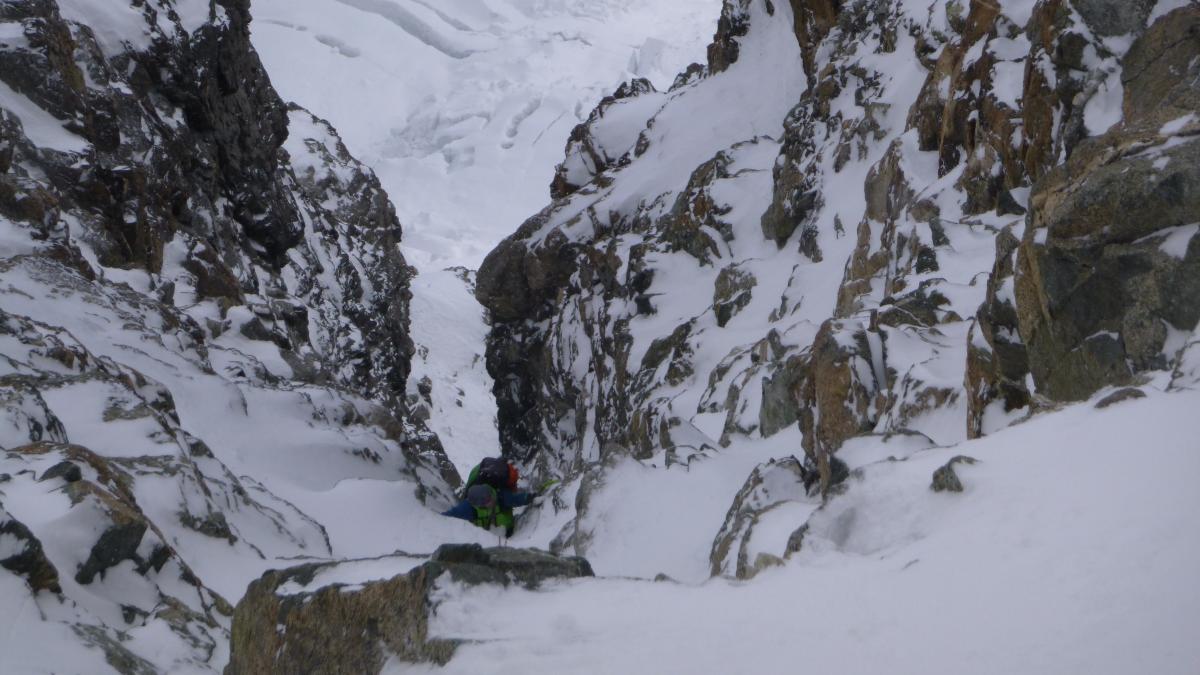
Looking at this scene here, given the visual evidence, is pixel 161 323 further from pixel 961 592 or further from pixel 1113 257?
pixel 961 592

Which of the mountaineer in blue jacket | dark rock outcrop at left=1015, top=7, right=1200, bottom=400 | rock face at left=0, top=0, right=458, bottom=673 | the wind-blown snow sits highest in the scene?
dark rock outcrop at left=1015, top=7, right=1200, bottom=400

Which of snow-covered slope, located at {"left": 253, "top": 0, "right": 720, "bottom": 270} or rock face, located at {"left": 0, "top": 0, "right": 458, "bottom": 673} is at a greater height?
snow-covered slope, located at {"left": 253, "top": 0, "right": 720, "bottom": 270}

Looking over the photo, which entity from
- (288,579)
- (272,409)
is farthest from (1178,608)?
(272,409)

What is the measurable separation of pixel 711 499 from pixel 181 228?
53.4 feet

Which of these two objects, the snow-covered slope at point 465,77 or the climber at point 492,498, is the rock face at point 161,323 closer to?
the climber at point 492,498

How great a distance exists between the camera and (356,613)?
4531 millimetres

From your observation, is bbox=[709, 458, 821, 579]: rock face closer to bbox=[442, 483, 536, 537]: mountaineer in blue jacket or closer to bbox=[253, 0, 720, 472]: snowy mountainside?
bbox=[442, 483, 536, 537]: mountaineer in blue jacket

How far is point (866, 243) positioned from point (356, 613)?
608 inches

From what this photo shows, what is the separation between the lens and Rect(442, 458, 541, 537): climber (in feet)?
45.0

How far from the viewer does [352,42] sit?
9381 cm

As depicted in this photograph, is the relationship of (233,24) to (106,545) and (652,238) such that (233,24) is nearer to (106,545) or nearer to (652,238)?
(652,238)

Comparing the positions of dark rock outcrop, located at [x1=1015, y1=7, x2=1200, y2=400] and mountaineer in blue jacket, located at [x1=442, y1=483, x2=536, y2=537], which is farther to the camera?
mountaineer in blue jacket, located at [x1=442, y1=483, x2=536, y2=537]

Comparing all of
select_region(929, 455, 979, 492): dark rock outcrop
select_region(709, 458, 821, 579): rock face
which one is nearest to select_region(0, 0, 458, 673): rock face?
select_region(709, 458, 821, 579): rock face

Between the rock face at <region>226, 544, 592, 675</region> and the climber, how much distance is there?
8.62m
